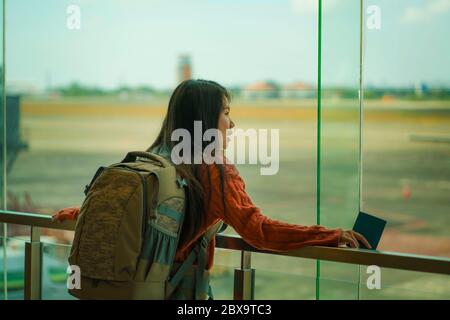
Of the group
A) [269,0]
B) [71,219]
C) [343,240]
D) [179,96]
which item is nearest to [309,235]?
[343,240]

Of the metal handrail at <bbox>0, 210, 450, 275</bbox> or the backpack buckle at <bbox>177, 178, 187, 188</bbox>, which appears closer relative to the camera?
the metal handrail at <bbox>0, 210, 450, 275</bbox>

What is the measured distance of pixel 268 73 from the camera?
107ft

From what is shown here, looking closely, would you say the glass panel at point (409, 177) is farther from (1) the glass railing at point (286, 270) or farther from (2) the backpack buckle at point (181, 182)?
(2) the backpack buckle at point (181, 182)

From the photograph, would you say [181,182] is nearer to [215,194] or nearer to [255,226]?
[215,194]

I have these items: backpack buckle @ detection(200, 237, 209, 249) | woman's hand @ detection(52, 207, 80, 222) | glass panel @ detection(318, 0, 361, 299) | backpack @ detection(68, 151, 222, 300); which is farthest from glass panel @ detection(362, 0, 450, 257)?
backpack @ detection(68, 151, 222, 300)

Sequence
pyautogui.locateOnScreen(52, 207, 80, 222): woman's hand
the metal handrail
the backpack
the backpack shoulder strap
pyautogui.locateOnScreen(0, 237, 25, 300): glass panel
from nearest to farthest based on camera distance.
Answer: the metal handrail → the backpack → the backpack shoulder strap → pyautogui.locateOnScreen(52, 207, 80, 222): woman's hand → pyautogui.locateOnScreen(0, 237, 25, 300): glass panel

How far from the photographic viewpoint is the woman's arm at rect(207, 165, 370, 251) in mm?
2164

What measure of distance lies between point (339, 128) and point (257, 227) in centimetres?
104

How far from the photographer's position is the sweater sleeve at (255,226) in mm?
2166

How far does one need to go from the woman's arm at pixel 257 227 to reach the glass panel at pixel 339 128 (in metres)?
0.43

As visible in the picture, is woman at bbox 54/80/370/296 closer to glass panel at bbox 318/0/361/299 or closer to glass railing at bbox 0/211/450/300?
glass railing at bbox 0/211/450/300

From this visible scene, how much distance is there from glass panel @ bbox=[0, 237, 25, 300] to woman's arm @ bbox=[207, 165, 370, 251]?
1237 millimetres

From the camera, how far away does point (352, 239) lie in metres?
2.16

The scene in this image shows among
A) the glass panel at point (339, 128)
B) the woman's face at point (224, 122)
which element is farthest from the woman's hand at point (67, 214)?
the glass panel at point (339, 128)
